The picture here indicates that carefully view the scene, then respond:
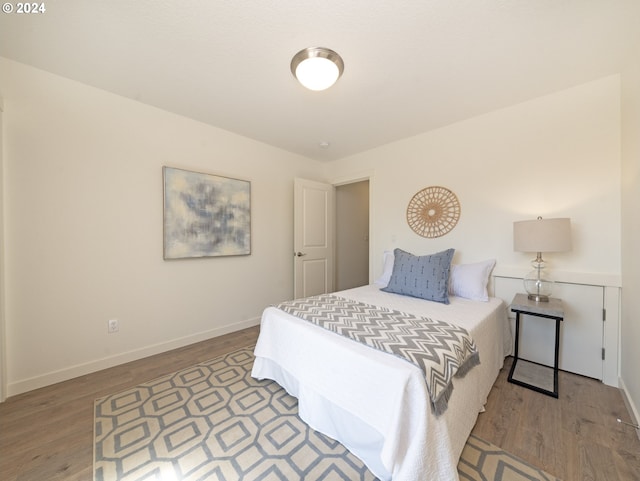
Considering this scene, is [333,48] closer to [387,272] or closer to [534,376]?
[387,272]

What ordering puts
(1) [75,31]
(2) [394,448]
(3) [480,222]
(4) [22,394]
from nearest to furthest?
(2) [394,448] < (1) [75,31] < (4) [22,394] < (3) [480,222]

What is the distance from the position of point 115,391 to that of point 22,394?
25.3 inches

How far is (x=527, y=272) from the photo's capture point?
7.36ft

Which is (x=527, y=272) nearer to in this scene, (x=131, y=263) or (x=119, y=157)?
(x=131, y=263)

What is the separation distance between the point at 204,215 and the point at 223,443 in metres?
2.07

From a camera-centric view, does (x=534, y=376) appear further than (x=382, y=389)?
Yes

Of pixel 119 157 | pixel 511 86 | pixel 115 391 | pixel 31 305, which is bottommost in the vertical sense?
pixel 115 391

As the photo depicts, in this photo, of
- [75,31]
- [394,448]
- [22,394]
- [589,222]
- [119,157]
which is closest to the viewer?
[394,448]

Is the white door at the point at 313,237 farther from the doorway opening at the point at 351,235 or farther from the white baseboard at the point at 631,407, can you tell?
the white baseboard at the point at 631,407

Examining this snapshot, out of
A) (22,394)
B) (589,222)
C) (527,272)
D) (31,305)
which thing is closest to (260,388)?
(22,394)

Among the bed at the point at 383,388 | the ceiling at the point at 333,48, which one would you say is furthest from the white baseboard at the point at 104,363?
the ceiling at the point at 333,48

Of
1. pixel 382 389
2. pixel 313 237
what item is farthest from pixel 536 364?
pixel 313 237

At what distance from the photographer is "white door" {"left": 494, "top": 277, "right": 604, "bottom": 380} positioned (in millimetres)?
1975

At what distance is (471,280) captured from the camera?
2.30 meters
